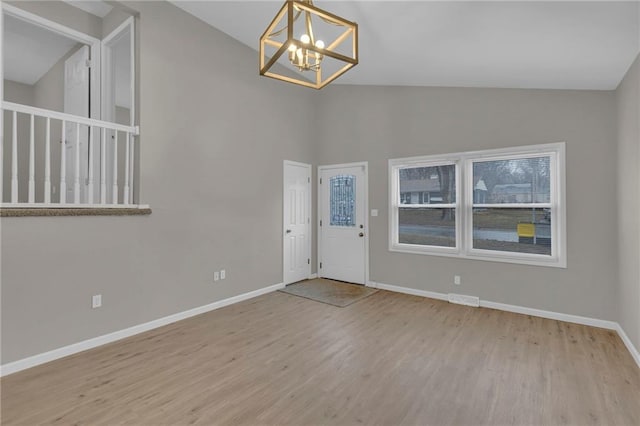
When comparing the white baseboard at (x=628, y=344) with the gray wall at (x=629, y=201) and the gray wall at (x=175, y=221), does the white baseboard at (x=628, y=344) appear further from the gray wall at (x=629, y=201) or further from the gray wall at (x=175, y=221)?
the gray wall at (x=175, y=221)

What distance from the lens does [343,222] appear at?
18.2 ft

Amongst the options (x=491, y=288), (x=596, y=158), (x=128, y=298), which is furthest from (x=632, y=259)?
(x=128, y=298)

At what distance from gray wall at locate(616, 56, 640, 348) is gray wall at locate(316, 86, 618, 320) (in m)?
0.20

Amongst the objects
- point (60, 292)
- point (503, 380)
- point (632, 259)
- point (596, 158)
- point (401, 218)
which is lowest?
point (503, 380)

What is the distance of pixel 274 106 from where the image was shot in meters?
4.99

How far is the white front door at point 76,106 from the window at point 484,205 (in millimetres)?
4287

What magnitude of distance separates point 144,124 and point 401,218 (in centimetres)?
377

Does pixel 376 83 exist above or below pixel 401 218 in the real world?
above

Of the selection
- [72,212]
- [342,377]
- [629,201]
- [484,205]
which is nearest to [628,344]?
[629,201]

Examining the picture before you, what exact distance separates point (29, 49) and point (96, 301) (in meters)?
4.15

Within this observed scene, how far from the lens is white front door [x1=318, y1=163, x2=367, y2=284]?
5316 mm

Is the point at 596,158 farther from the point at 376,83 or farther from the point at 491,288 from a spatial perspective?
the point at 376,83

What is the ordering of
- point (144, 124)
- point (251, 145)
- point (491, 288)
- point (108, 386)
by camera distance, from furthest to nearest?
1. point (251, 145)
2. point (491, 288)
3. point (144, 124)
4. point (108, 386)

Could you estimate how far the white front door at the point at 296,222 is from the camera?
5.24 metres
